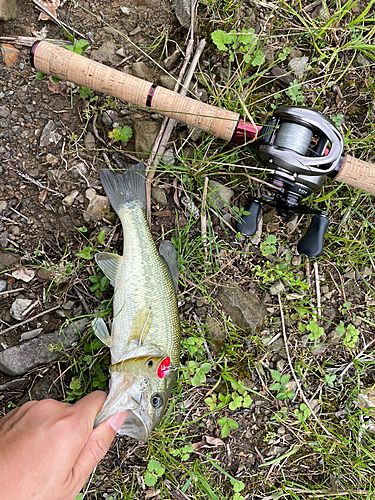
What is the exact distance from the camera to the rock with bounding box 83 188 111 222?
9.56 feet

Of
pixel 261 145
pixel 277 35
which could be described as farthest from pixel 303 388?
pixel 277 35

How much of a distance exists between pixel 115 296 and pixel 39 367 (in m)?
0.89

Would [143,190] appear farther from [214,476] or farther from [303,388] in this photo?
[214,476]

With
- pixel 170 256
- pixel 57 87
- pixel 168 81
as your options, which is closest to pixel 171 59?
pixel 168 81

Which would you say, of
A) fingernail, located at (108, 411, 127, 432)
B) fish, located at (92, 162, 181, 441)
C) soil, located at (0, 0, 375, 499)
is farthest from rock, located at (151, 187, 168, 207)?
fingernail, located at (108, 411, 127, 432)

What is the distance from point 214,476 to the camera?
124 inches

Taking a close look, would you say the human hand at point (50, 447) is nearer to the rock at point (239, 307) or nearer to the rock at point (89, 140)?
the rock at point (239, 307)

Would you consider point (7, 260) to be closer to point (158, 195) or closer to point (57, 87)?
point (158, 195)

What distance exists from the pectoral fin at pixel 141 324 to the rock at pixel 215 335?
697 millimetres

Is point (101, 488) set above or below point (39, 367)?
below

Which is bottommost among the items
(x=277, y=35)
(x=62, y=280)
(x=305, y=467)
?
(x=305, y=467)

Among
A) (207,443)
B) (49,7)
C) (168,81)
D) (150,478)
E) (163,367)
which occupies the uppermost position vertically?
(49,7)

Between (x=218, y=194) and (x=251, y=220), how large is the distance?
0.36m

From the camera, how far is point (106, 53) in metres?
2.96
